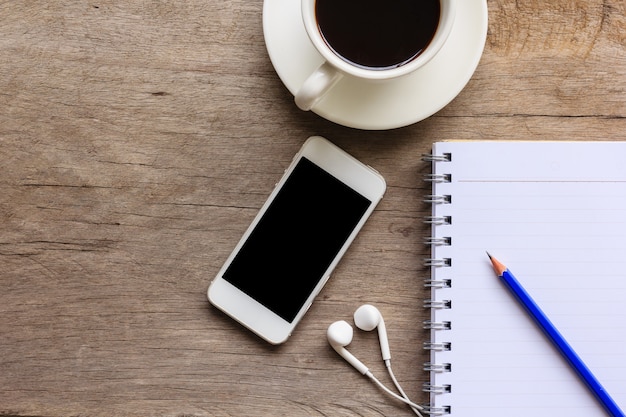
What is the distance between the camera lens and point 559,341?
83 cm

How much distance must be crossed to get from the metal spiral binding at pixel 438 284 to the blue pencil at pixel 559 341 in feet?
0.21

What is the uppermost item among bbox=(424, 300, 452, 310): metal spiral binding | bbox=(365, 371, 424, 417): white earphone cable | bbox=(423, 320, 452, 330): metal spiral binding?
bbox=(424, 300, 452, 310): metal spiral binding

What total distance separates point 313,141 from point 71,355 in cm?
41

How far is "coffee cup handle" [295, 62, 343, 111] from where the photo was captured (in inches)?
28.5

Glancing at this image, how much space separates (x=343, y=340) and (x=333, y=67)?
33cm

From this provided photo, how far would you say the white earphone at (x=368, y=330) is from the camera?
2.76 feet

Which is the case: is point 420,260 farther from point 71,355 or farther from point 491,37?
point 71,355

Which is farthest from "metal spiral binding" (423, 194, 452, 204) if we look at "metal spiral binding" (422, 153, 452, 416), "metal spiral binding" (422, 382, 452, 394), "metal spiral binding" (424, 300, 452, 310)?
"metal spiral binding" (422, 382, 452, 394)

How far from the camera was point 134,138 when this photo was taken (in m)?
0.87

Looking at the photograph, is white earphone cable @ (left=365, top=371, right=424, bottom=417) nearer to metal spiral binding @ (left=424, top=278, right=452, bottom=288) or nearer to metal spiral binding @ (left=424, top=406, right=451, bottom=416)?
metal spiral binding @ (left=424, top=406, right=451, bottom=416)

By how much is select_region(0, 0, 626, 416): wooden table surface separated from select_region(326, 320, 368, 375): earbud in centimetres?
1

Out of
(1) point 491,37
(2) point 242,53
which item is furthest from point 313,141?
(1) point 491,37

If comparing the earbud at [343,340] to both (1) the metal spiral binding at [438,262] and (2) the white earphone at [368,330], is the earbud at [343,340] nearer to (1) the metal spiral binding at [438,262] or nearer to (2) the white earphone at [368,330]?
(2) the white earphone at [368,330]

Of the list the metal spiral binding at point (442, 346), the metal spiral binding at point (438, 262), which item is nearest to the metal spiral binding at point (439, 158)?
the metal spiral binding at point (438, 262)
